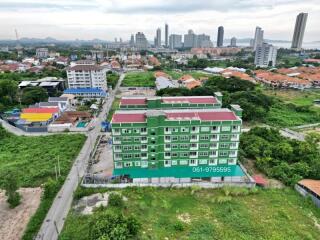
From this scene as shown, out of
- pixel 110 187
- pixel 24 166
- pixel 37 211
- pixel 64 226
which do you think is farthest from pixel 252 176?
pixel 24 166

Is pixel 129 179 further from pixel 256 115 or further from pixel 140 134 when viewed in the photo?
pixel 256 115

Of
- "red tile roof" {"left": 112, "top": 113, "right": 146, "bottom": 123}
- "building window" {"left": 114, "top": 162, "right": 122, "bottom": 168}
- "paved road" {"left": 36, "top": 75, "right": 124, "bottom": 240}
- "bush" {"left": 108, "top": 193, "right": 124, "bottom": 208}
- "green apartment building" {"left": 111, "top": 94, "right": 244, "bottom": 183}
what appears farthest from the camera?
"building window" {"left": 114, "top": 162, "right": 122, "bottom": 168}

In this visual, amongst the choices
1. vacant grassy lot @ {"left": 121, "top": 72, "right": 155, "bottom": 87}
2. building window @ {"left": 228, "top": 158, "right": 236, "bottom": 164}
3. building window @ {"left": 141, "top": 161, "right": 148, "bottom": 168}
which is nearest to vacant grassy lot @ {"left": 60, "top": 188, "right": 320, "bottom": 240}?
building window @ {"left": 141, "top": 161, "right": 148, "bottom": 168}

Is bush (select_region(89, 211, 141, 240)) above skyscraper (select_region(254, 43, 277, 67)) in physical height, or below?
below

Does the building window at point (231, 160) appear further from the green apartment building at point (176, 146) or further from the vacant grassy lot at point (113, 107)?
the vacant grassy lot at point (113, 107)

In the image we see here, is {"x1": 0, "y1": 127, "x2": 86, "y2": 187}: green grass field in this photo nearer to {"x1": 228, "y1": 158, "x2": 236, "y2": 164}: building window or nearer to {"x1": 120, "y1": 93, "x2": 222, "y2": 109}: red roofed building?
{"x1": 120, "y1": 93, "x2": 222, "y2": 109}: red roofed building

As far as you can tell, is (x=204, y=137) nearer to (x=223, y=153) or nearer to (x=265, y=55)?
(x=223, y=153)
